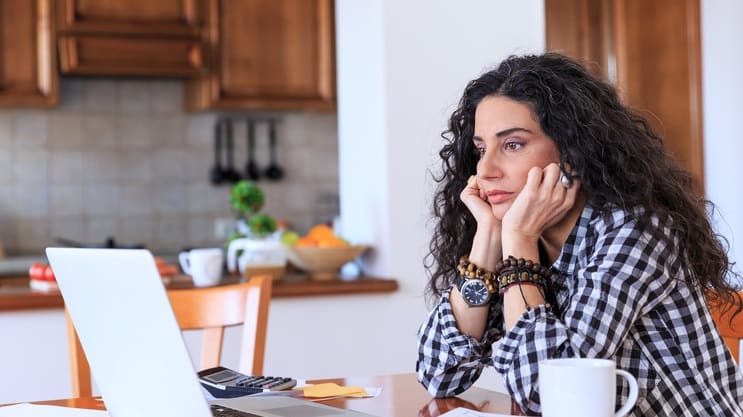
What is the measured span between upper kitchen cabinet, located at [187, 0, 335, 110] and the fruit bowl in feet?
6.02

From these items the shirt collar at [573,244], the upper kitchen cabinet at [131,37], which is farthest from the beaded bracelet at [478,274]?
the upper kitchen cabinet at [131,37]

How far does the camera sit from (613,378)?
101cm

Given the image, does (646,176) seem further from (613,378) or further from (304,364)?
(304,364)

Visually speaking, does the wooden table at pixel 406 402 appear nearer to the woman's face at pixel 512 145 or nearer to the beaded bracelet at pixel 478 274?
the beaded bracelet at pixel 478 274

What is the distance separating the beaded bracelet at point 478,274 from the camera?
1.50m

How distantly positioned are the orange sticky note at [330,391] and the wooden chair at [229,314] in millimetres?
374

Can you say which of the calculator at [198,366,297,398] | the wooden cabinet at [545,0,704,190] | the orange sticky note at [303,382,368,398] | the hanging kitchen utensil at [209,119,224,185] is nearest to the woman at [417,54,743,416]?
the orange sticky note at [303,382,368,398]

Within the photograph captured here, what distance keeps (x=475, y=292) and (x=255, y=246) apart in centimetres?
147

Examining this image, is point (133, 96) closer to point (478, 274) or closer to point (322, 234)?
point (322, 234)

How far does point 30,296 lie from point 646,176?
5.32 ft

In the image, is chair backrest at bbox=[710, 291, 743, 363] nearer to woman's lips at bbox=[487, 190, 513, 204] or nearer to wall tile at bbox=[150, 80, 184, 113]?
woman's lips at bbox=[487, 190, 513, 204]

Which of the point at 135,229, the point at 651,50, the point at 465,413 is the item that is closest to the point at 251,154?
the point at 135,229

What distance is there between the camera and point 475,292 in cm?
150

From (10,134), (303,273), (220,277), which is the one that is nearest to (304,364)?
(220,277)
